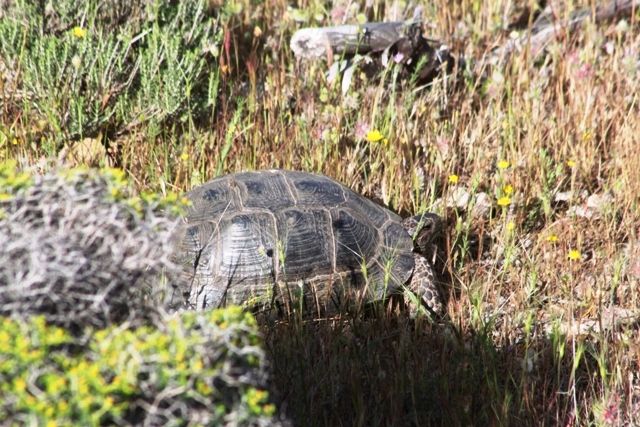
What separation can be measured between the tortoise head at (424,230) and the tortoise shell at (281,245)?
0.10 meters

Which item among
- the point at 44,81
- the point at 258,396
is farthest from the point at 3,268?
the point at 44,81

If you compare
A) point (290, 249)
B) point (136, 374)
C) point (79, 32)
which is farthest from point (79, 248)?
point (79, 32)

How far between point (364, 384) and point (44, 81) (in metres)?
2.74

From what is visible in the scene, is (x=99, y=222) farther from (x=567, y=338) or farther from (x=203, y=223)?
(x=567, y=338)

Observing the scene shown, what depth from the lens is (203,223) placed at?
164 inches

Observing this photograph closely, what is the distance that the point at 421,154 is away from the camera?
5.36 metres

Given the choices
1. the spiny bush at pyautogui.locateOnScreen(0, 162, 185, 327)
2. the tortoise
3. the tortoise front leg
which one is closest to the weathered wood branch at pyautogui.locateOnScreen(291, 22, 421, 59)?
the tortoise

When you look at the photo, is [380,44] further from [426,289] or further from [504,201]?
[426,289]

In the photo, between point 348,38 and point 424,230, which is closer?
point 424,230

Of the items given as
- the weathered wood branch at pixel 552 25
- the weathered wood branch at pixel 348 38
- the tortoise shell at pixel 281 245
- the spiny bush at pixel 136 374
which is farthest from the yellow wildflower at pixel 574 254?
the spiny bush at pixel 136 374

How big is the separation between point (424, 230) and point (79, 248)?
2.53 metres

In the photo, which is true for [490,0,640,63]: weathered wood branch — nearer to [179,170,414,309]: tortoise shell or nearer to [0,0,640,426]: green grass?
[0,0,640,426]: green grass

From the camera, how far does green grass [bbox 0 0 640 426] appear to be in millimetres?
3594

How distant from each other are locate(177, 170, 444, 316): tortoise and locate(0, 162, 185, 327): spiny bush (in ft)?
4.87
